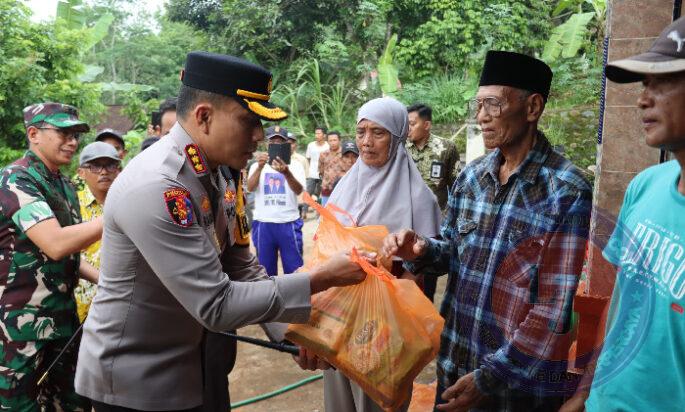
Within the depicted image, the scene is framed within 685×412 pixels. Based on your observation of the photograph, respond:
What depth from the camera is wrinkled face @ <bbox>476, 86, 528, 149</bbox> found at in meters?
1.99

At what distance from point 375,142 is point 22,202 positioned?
179 cm

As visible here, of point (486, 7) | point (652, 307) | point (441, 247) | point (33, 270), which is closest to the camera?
point (652, 307)

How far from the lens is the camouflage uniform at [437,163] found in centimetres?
523

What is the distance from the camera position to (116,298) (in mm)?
1752

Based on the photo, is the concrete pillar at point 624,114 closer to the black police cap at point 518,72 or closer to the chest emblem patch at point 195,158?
the black police cap at point 518,72

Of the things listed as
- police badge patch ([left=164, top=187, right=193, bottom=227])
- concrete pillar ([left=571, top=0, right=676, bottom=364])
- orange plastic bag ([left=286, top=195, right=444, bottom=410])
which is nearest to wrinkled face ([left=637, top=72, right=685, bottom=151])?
orange plastic bag ([left=286, top=195, right=444, bottom=410])

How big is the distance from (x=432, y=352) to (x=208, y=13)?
52.9ft

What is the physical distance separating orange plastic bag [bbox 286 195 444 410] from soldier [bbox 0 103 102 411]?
1248 millimetres

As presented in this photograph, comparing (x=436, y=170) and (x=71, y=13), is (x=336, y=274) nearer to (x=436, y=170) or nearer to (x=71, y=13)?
(x=436, y=170)

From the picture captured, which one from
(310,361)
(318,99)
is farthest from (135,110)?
(310,361)

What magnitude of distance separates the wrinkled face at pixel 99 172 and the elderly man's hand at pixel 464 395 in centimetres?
249

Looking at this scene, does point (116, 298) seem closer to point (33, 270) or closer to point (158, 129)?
point (33, 270)

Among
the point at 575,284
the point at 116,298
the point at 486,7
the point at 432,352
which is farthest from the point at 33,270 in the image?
the point at 486,7

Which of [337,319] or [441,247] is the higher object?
[441,247]
